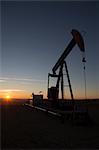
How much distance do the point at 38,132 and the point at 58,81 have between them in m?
17.1

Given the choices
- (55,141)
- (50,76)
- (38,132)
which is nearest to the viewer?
(55,141)

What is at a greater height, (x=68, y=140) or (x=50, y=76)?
(x=50, y=76)

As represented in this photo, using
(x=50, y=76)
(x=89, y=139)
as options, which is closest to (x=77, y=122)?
(x=89, y=139)

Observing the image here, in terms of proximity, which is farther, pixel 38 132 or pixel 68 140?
pixel 38 132

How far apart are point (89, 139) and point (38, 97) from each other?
26766mm

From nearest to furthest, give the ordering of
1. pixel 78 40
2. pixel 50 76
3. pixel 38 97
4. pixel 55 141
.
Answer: pixel 55 141
pixel 78 40
pixel 50 76
pixel 38 97

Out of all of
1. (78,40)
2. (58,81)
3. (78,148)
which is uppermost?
(78,40)

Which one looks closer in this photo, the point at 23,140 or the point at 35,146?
the point at 35,146

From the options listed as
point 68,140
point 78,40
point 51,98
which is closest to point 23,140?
point 68,140

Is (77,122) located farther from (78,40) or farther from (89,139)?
(78,40)

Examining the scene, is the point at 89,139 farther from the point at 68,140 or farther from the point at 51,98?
→ the point at 51,98

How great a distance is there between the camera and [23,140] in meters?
10.7

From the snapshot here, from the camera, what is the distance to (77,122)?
52.8ft

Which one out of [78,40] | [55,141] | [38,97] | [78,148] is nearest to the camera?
[78,148]
